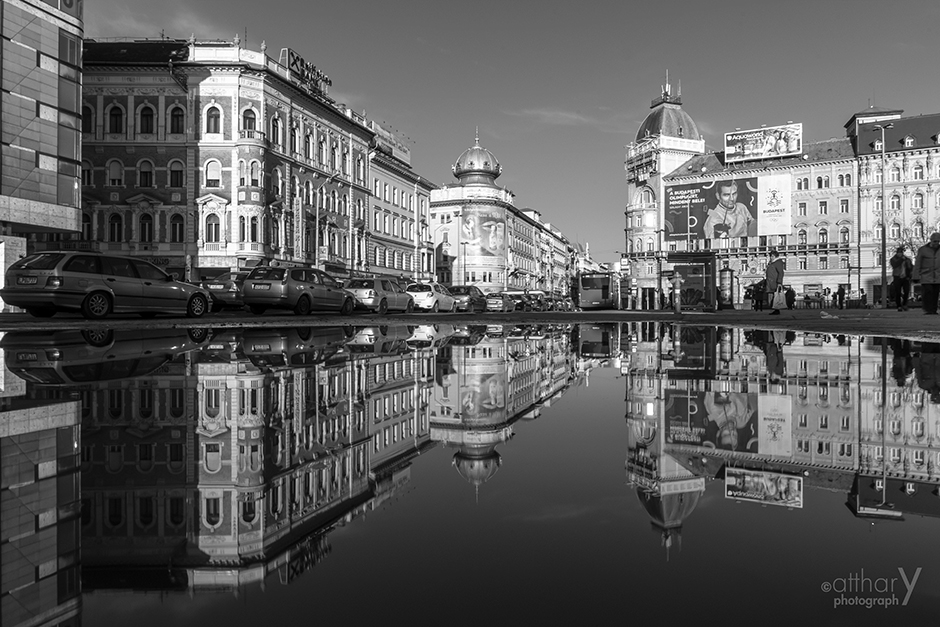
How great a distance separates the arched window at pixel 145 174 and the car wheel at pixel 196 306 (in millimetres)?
30475

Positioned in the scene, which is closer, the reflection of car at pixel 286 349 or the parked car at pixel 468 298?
the reflection of car at pixel 286 349

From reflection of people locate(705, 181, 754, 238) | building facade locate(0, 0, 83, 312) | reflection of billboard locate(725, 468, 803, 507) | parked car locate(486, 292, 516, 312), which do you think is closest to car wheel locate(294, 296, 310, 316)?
building facade locate(0, 0, 83, 312)

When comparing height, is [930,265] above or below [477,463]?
above

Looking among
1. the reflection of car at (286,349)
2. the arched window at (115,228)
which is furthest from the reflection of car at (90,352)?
the arched window at (115,228)

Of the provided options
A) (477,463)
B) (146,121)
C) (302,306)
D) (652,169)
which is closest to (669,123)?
(652,169)

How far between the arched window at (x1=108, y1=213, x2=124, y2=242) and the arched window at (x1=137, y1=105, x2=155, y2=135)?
5506mm

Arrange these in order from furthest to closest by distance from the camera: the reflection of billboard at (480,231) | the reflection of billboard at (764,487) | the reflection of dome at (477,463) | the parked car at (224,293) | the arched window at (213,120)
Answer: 1. the reflection of billboard at (480,231)
2. the arched window at (213,120)
3. the parked car at (224,293)
4. the reflection of dome at (477,463)
5. the reflection of billboard at (764,487)

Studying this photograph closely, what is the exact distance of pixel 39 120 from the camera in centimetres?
3050

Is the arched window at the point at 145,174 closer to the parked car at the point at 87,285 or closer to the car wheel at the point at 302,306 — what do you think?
the car wheel at the point at 302,306

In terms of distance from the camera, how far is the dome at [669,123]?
8738 centimetres

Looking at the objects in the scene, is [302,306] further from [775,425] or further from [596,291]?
[596,291]

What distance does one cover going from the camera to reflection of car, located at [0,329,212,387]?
5832 millimetres

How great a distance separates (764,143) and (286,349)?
7876 cm

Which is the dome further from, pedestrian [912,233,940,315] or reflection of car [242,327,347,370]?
reflection of car [242,327,347,370]
